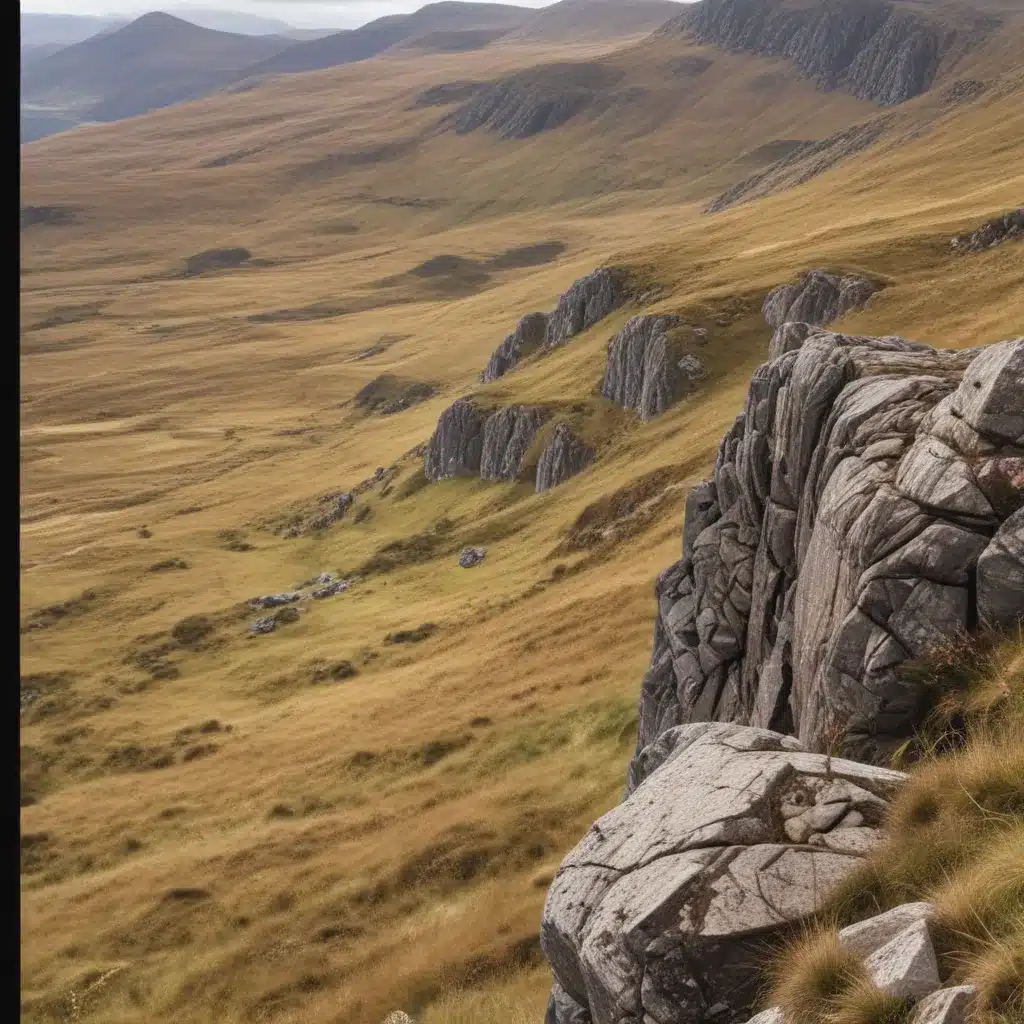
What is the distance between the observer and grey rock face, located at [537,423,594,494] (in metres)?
79.3

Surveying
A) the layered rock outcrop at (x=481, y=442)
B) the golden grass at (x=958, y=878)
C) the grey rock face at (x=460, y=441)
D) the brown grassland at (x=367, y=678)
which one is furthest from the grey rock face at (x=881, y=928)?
the grey rock face at (x=460, y=441)

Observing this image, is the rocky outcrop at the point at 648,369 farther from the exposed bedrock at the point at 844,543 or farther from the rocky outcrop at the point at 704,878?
the rocky outcrop at the point at 704,878

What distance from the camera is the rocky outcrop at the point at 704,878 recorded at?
10758 millimetres

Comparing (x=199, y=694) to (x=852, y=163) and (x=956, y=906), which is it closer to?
(x=956, y=906)

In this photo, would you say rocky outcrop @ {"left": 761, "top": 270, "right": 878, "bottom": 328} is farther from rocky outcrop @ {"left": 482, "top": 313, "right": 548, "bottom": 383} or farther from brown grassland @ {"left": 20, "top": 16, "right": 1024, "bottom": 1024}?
rocky outcrop @ {"left": 482, "top": 313, "right": 548, "bottom": 383}

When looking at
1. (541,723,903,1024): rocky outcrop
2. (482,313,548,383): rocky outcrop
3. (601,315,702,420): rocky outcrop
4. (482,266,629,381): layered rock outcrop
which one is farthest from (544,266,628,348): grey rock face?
(541,723,903,1024): rocky outcrop

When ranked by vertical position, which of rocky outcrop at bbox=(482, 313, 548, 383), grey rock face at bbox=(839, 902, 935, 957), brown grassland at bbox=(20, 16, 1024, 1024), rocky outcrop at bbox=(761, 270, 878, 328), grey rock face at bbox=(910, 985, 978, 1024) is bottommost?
brown grassland at bbox=(20, 16, 1024, 1024)

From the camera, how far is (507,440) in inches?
3494

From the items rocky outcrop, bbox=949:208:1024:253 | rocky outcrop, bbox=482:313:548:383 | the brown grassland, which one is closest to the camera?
the brown grassland

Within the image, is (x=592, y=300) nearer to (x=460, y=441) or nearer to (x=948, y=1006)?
(x=460, y=441)

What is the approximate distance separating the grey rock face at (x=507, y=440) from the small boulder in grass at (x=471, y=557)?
1424 centimetres

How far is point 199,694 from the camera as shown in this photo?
64.4 m

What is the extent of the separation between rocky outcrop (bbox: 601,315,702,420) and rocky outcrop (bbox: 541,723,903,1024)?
6658 centimetres

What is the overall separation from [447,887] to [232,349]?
175237 millimetres
